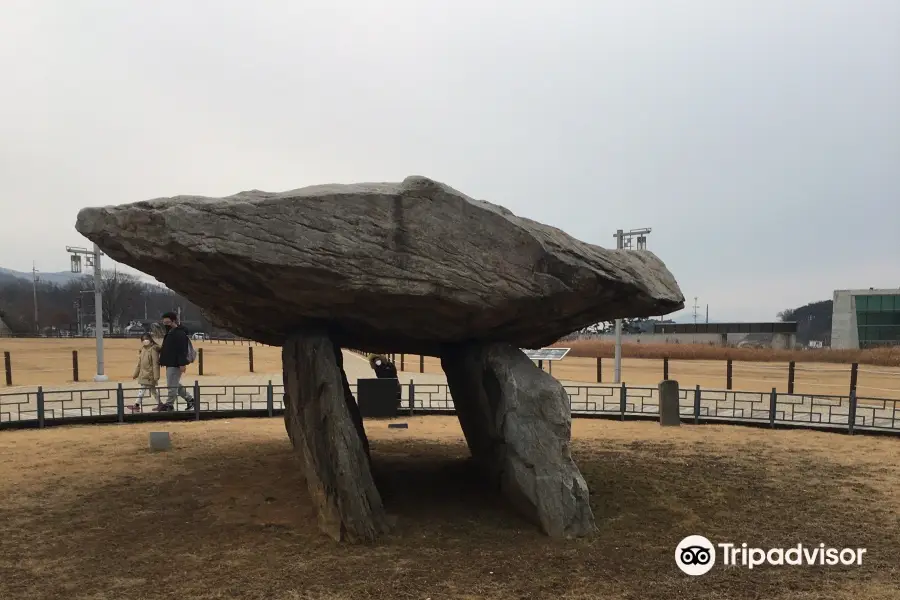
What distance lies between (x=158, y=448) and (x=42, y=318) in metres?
73.7

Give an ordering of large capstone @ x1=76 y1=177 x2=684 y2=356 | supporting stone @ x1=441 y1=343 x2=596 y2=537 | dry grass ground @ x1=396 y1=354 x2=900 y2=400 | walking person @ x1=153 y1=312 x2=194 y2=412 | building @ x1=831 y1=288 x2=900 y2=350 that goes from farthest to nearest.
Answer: building @ x1=831 y1=288 x2=900 y2=350, dry grass ground @ x1=396 y1=354 x2=900 y2=400, walking person @ x1=153 y1=312 x2=194 y2=412, supporting stone @ x1=441 y1=343 x2=596 y2=537, large capstone @ x1=76 y1=177 x2=684 y2=356

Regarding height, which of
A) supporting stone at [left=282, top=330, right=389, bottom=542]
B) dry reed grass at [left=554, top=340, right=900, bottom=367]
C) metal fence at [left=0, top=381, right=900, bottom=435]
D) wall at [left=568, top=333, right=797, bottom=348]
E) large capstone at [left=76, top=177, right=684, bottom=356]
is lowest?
wall at [left=568, top=333, right=797, bottom=348]

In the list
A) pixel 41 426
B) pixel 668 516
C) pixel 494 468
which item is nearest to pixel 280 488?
pixel 494 468

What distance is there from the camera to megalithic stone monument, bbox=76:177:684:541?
4938mm

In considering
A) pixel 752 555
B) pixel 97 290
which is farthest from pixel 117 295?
pixel 752 555

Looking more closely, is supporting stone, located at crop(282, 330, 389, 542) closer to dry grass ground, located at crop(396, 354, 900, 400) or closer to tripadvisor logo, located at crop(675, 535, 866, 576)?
tripadvisor logo, located at crop(675, 535, 866, 576)

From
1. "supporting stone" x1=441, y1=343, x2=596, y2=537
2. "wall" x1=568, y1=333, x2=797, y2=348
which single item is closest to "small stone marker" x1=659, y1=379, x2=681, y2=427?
"supporting stone" x1=441, y1=343, x2=596, y2=537

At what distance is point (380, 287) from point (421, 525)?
2440 millimetres

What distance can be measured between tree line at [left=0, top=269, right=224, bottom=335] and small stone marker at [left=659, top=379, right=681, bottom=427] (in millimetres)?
51796

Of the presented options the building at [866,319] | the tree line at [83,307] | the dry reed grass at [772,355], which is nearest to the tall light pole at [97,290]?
the dry reed grass at [772,355]

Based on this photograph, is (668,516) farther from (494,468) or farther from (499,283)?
(499,283)

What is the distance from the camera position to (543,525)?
545cm

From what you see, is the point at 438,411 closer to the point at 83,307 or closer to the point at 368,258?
the point at 368,258

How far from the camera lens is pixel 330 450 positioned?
18.0 ft
